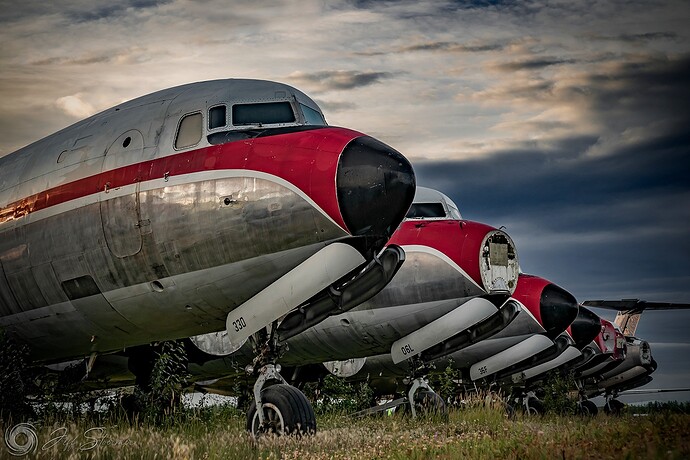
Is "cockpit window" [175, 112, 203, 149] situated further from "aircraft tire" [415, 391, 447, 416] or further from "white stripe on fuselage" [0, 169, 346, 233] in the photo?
"aircraft tire" [415, 391, 447, 416]

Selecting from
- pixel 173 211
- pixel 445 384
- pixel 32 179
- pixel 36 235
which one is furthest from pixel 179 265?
pixel 445 384

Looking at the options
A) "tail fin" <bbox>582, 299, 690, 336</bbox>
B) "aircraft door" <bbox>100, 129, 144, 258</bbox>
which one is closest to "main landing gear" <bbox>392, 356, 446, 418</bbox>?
"aircraft door" <bbox>100, 129, 144, 258</bbox>

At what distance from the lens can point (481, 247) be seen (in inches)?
620

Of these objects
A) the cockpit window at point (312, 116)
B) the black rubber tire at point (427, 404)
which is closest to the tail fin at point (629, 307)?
the black rubber tire at point (427, 404)

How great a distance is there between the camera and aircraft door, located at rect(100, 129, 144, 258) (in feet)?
35.3

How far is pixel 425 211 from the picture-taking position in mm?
18031

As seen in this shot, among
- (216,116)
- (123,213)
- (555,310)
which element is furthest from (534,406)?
(123,213)

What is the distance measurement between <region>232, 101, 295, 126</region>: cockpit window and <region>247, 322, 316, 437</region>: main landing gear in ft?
9.12

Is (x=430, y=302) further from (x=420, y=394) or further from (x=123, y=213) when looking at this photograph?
(x=123, y=213)

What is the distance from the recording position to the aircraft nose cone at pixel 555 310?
2058 centimetres

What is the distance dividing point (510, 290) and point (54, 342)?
8.44 m

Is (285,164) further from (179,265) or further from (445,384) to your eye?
(445,384)

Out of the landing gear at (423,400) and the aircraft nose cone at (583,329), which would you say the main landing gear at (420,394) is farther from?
the aircraft nose cone at (583,329)

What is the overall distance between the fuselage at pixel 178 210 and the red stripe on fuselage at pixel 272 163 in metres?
0.02
